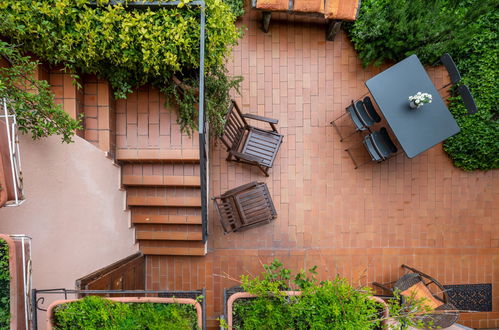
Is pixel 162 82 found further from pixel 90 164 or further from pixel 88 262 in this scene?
pixel 88 262

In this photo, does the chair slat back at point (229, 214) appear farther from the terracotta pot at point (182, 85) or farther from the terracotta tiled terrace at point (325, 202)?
the terracotta pot at point (182, 85)

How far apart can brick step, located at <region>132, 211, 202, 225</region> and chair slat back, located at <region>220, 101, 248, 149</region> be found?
1129mm

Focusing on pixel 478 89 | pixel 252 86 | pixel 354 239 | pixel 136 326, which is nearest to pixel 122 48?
pixel 252 86

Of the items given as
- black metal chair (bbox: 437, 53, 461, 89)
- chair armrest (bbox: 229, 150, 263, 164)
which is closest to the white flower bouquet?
black metal chair (bbox: 437, 53, 461, 89)

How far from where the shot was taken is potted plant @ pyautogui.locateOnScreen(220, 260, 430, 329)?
2.27 meters

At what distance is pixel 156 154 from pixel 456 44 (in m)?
4.20

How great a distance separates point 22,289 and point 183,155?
2.15 m

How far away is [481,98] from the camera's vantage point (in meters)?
4.38

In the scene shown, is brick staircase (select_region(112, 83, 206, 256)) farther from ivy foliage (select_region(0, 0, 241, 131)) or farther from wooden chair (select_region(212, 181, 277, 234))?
ivy foliage (select_region(0, 0, 241, 131))

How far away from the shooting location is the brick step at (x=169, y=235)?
4.39 m

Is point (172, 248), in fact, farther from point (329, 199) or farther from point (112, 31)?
point (112, 31)

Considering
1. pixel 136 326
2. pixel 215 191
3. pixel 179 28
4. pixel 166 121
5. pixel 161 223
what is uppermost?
pixel 179 28

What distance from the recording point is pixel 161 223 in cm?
441

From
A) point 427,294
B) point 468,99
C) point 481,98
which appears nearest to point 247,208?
point 427,294
